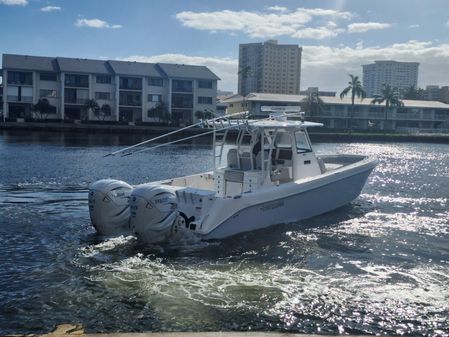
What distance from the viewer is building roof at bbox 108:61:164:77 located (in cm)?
8080

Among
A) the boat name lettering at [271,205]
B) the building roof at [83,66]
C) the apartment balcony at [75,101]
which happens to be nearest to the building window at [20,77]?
the building roof at [83,66]

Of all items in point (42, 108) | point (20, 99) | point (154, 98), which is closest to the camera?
point (42, 108)

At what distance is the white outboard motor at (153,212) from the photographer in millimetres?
9893

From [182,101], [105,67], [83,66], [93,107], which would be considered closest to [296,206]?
[93,107]

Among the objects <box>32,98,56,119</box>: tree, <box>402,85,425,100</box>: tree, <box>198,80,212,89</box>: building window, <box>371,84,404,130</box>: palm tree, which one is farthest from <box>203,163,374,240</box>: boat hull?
<box>402,85,425,100</box>: tree

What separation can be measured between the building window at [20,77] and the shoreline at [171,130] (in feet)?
32.8

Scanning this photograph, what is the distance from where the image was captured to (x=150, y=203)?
9.84 metres

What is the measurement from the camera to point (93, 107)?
76812mm

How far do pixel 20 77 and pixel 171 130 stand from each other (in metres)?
25.1

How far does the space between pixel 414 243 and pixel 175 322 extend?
7.22 meters

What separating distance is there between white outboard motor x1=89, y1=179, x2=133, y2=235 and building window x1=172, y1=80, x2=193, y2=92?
73600mm

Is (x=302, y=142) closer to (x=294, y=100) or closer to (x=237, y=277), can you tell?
(x=237, y=277)

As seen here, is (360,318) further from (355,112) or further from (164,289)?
(355,112)

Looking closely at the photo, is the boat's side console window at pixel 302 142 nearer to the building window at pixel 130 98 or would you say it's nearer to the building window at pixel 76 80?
the building window at pixel 76 80
